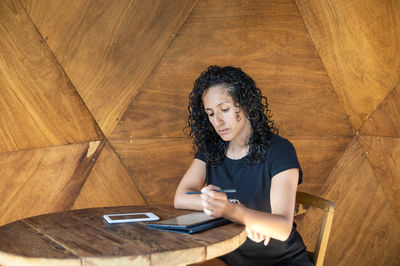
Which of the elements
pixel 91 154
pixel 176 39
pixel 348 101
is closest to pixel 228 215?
pixel 91 154

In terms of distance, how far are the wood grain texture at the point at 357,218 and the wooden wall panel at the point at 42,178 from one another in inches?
78.5

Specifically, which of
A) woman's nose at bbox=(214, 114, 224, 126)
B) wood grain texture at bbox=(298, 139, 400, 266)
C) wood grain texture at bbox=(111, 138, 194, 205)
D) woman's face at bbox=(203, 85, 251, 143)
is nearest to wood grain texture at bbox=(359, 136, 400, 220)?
wood grain texture at bbox=(298, 139, 400, 266)

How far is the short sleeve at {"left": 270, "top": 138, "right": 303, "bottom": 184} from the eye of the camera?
7.47ft

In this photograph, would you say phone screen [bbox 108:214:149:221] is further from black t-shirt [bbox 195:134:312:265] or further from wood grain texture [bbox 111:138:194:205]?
wood grain texture [bbox 111:138:194:205]

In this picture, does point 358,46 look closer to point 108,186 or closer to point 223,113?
point 223,113

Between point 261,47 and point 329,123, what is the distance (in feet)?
3.06

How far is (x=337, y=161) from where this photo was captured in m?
3.85

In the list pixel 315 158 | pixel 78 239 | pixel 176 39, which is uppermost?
pixel 176 39

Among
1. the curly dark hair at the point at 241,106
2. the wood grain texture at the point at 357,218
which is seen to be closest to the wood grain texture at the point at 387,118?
the wood grain texture at the point at 357,218

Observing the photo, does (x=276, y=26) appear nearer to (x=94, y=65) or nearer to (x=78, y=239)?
(x=94, y=65)

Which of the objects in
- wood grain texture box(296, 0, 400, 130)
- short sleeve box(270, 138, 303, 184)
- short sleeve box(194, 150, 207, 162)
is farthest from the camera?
wood grain texture box(296, 0, 400, 130)

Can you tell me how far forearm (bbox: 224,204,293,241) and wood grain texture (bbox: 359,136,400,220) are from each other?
2156 millimetres

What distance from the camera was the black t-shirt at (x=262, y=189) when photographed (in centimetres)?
233

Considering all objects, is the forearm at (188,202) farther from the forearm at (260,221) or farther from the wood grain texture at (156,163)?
the wood grain texture at (156,163)
